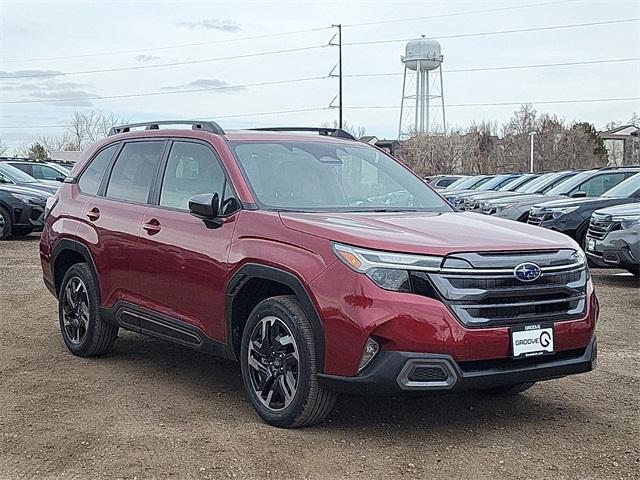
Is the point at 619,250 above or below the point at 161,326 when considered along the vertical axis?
above

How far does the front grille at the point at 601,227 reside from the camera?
35.6 ft

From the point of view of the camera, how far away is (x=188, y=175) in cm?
597

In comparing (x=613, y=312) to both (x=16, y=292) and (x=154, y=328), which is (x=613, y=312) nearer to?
(x=154, y=328)

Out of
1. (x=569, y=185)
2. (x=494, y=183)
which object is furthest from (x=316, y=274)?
(x=494, y=183)

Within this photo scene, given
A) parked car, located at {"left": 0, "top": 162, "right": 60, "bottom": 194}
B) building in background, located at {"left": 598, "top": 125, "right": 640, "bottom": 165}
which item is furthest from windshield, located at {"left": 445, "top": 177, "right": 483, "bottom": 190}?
building in background, located at {"left": 598, "top": 125, "right": 640, "bottom": 165}

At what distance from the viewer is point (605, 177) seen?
15500mm

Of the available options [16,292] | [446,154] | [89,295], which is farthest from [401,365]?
[446,154]

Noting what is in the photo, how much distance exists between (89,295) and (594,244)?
6.91 meters

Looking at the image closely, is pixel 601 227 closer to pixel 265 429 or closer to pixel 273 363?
pixel 273 363

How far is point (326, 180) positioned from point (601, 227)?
6.43 meters

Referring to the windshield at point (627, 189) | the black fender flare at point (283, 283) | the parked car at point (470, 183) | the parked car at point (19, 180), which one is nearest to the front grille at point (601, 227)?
the windshield at point (627, 189)

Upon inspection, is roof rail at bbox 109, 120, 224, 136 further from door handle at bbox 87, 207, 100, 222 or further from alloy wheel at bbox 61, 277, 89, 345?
alloy wheel at bbox 61, 277, 89, 345

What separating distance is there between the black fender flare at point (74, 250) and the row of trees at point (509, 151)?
49.4 m

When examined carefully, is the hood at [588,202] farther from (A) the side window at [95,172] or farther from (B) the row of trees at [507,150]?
(B) the row of trees at [507,150]
